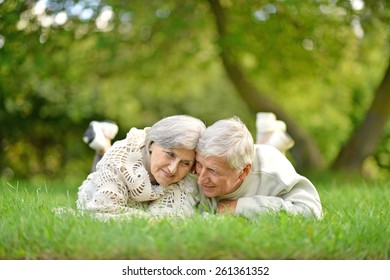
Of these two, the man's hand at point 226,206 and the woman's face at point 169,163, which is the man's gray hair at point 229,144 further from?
the man's hand at point 226,206

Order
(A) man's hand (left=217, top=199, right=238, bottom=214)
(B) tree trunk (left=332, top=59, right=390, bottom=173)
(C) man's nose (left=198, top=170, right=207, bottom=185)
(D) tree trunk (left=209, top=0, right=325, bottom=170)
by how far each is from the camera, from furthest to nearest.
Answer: (D) tree trunk (left=209, top=0, right=325, bottom=170) → (B) tree trunk (left=332, top=59, right=390, bottom=173) → (A) man's hand (left=217, top=199, right=238, bottom=214) → (C) man's nose (left=198, top=170, right=207, bottom=185)

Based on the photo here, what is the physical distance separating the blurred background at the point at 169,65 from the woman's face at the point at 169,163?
14.6 feet

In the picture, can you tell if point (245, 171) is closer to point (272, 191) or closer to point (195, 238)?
point (272, 191)

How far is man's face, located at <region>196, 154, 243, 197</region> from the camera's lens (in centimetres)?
429

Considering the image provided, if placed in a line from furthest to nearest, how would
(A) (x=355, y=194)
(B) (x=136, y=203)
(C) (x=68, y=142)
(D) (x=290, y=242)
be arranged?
(C) (x=68, y=142), (A) (x=355, y=194), (B) (x=136, y=203), (D) (x=290, y=242)

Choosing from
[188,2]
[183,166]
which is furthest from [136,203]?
[188,2]

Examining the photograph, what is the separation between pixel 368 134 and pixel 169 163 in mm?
6760

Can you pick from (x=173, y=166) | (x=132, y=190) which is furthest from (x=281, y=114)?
(x=173, y=166)

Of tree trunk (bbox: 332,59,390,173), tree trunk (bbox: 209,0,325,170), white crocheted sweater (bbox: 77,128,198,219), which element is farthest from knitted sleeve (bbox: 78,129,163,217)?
tree trunk (bbox: 209,0,325,170)

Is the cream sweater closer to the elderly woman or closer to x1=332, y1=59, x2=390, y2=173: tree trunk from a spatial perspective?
the elderly woman

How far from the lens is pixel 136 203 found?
4.75m

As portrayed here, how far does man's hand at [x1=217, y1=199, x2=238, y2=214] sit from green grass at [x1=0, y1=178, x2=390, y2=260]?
329 millimetres
